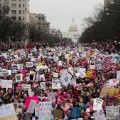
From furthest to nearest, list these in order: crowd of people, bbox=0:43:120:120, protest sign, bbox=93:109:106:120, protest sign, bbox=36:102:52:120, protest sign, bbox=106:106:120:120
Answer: crowd of people, bbox=0:43:120:120 → protest sign, bbox=36:102:52:120 → protest sign, bbox=106:106:120:120 → protest sign, bbox=93:109:106:120

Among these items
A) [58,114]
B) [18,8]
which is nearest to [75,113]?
[58,114]

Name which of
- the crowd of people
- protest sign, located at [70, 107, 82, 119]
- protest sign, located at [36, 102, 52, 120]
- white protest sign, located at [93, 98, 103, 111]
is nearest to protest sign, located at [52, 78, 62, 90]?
the crowd of people

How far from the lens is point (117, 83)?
19656 millimetres

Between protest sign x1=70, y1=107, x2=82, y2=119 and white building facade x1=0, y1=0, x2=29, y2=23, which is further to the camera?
white building facade x1=0, y1=0, x2=29, y2=23

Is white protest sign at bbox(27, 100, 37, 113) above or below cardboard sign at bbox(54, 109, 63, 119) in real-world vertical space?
above

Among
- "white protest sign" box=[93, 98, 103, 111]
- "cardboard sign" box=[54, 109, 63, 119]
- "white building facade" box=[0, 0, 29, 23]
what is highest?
"white building facade" box=[0, 0, 29, 23]

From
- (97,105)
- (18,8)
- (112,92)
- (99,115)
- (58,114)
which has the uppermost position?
(18,8)

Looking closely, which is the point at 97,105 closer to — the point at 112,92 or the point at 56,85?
the point at 112,92

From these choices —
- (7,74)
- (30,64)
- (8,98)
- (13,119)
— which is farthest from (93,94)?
(30,64)

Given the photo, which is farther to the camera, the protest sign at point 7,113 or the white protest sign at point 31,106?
the white protest sign at point 31,106

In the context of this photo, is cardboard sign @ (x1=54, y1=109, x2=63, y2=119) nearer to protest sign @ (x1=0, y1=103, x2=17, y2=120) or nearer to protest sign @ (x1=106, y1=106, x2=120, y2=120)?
protest sign @ (x1=106, y1=106, x2=120, y2=120)

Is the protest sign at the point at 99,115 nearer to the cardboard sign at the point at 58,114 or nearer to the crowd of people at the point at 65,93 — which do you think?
the crowd of people at the point at 65,93

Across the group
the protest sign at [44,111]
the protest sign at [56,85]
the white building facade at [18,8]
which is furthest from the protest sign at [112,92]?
the white building facade at [18,8]

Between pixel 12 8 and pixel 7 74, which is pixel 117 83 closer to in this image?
pixel 7 74
